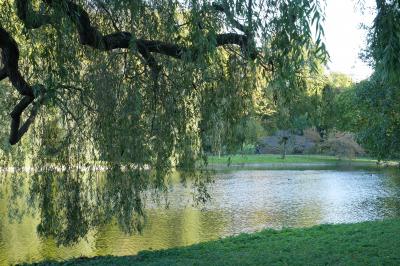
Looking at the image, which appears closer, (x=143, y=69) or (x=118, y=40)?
(x=118, y=40)

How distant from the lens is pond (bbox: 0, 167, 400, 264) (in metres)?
10.5

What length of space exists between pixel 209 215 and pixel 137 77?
10.5 metres

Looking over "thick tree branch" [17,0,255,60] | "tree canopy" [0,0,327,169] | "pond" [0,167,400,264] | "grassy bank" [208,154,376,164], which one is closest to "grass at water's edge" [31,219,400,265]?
"pond" [0,167,400,264]

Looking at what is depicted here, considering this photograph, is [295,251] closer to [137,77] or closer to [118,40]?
[137,77]

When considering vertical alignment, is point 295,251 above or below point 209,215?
above

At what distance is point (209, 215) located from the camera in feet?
50.6

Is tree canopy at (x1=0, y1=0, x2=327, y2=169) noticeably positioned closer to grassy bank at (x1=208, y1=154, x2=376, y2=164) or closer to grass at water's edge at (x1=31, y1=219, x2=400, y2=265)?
grass at water's edge at (x1=31, y1=219, x2=400, y2=265)

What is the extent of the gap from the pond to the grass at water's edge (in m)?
0.74

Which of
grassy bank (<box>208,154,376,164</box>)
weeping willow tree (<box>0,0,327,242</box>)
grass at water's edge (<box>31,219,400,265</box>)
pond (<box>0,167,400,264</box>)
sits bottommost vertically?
pond (<box>0,167,400,264</box>)

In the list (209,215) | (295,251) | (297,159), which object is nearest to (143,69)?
(295,251)

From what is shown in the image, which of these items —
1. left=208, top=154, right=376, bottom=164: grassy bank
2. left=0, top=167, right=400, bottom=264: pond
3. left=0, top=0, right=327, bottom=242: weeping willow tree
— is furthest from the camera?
left=208, top=154, right=376, bottom=164: grassy bank

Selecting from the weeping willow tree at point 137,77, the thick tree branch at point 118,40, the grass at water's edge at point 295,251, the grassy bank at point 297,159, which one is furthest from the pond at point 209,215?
the grassy bank at point 297,159

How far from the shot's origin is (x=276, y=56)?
4.49 metres

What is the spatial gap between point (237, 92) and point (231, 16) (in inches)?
57.4
